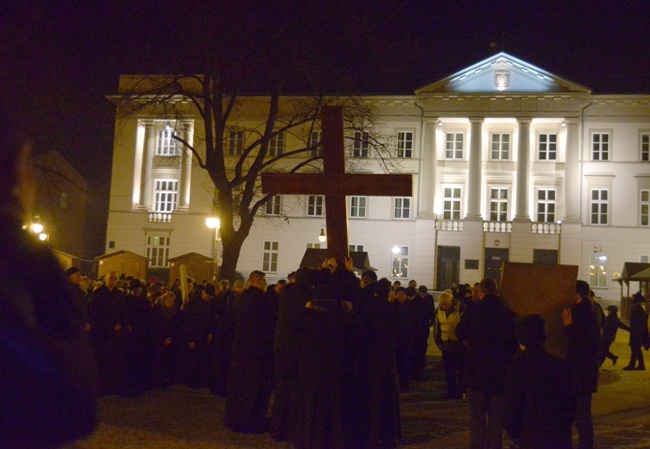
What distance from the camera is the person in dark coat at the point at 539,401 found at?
5.02 meters

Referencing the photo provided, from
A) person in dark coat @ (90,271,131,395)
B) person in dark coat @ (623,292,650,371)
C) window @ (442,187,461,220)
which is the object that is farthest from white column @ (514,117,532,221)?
person in dark coat @ (90,271,131,395)

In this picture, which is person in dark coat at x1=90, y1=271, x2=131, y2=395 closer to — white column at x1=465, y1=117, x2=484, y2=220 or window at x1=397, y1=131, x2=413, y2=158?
white column at x1=465, y1=117, x2=484, y2=220

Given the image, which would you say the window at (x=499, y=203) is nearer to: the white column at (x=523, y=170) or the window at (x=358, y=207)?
the white column at (x=523, y=170)

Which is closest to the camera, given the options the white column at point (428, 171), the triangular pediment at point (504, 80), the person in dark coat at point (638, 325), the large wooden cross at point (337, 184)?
the large wooden cross at point (337, 184)

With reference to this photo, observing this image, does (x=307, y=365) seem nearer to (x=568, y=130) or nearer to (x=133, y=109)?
(x=133, y=109)

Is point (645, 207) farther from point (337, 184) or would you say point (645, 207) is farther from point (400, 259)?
point (337, 184)

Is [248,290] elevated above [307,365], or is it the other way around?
[248,290]

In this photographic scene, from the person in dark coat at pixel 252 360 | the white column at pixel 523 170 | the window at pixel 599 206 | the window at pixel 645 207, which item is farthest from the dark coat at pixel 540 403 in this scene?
the window at pixel 645 207

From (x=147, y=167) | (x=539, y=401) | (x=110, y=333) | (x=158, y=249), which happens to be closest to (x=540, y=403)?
(x=539, y=401)

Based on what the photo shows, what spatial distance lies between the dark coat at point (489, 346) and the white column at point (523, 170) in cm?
3844

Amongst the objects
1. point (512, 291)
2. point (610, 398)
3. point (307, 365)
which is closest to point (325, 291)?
point (307, 365)

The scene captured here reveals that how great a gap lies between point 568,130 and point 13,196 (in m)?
45.7

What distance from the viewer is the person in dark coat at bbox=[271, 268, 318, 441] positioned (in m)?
8.02

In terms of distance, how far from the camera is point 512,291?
7859 millimetres
